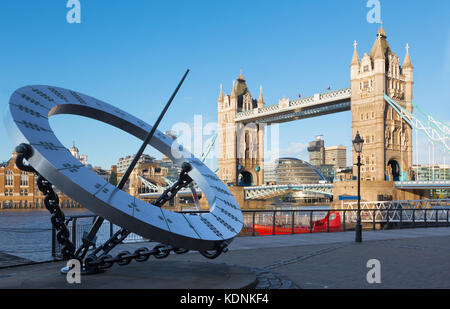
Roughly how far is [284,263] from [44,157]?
461cm

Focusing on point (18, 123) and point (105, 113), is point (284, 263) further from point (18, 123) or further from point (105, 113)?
point (18, 123)

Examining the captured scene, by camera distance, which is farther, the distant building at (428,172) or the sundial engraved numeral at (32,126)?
the distant building at (428,172)

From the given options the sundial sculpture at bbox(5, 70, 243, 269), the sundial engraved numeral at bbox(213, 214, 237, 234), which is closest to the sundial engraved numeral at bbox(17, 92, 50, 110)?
the sundial sculpture at bbox(5, 70, 243, 269)

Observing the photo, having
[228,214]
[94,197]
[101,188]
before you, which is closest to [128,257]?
[101,188]

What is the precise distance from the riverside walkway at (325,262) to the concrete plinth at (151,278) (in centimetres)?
6

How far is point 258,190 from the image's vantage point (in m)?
63.4

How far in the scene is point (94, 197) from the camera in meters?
4.75

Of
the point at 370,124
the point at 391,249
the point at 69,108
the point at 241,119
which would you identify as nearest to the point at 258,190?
the point at 241,119

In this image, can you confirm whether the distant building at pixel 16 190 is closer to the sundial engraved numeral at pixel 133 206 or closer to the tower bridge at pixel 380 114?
the tower bridge at pixel 380 114

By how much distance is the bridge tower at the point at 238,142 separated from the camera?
7250 centimetres

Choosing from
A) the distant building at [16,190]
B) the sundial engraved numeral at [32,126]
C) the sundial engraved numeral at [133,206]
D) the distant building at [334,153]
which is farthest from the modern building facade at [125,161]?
the sundial engraved numeral at [133,206]

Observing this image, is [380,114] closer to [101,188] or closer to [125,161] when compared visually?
[101,188]

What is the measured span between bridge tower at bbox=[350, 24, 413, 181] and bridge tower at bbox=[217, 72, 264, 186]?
1005 inches

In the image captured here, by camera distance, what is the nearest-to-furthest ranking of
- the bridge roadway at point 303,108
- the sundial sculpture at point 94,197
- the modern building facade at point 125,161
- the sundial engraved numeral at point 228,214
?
the sundial sculpture at point 94,197 → the sundial engraved numeral at point 228,214 → the bridge roadway at point 303,108 → the modern building facade at point 125,161
